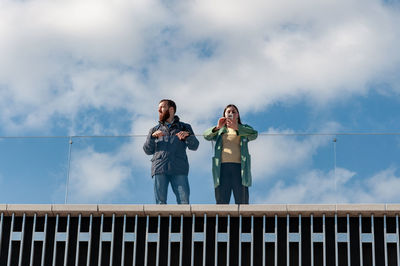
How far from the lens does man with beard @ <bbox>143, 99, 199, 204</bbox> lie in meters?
37.4

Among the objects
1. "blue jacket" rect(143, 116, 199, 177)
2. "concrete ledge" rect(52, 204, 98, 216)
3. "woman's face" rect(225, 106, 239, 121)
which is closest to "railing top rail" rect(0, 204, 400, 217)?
"concrete ledge" rect(52, 204, 98, 216)

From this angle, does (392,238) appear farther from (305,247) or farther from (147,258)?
(147,258)

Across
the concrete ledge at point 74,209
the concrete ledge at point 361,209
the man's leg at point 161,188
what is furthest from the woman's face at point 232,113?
the concrete ledge at point 74,209

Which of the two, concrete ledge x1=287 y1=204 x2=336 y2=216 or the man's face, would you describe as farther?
the man's face

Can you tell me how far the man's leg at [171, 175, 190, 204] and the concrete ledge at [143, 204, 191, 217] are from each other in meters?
0.17

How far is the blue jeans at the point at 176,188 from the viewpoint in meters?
37.4

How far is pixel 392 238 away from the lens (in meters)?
37.0

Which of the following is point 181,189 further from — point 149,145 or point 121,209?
point 121,209

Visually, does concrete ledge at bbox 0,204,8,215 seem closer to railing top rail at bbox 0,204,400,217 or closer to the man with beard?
railing top rail at bbox 0,204,400,217

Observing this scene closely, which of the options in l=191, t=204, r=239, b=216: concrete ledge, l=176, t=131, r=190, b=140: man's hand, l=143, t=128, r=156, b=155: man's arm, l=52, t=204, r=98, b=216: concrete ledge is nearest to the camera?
l=191, t=204, r=239, b=216: concrete ledge

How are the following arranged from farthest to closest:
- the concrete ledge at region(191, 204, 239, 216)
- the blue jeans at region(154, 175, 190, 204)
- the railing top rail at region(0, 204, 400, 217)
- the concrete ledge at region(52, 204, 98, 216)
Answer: the concrete ledge at region(52, 204, 98, 216) < the blue jeans at region(154, 175, 190, 204) < the concrete ledge at region(191, 204, 239, 216) < the railing top rail at region(0, 204, 400, 217)

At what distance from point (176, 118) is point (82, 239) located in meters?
3.61

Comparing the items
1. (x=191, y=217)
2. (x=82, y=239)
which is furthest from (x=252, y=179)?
(x=82, y=239)

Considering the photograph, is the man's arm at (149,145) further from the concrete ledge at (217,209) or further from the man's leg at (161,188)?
the concrete ledge at (217,209)
